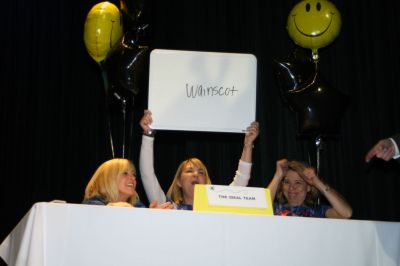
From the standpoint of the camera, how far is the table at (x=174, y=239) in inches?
69.2

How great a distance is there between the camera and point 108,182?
2.65 meters

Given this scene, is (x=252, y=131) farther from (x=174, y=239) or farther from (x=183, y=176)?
(x=174, y=239)

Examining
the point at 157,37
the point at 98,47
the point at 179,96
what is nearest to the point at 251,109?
the point at 179,96

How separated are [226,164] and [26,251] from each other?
2.29 m

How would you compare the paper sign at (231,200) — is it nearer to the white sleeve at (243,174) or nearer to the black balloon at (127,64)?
the white sleeve at (243,174)

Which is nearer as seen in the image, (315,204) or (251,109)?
(251,109)

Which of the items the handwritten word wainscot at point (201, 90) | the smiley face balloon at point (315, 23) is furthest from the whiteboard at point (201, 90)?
the smiley face balloon at point (315, 23)

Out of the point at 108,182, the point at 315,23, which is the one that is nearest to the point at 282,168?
the point at 315,23

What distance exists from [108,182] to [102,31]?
0.97m

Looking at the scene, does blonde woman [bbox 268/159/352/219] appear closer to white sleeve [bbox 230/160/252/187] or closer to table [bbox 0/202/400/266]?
white sleeve [bbox 230/160/252/187]

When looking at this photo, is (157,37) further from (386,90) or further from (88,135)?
(386,90)

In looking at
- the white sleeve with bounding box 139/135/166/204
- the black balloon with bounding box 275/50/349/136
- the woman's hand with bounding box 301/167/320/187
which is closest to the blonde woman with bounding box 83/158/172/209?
the white sleeve with bounding box 139/135/166/204

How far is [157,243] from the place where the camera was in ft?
5.85

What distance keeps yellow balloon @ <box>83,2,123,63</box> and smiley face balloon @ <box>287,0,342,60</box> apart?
1.01 m
